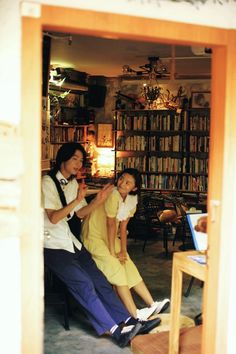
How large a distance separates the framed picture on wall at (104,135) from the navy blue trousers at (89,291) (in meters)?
5.19

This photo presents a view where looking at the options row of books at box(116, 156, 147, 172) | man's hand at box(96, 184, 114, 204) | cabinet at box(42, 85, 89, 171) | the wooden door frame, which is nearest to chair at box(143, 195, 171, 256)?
row of books at box(116, 156, 147, 172)

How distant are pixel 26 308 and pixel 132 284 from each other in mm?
2060

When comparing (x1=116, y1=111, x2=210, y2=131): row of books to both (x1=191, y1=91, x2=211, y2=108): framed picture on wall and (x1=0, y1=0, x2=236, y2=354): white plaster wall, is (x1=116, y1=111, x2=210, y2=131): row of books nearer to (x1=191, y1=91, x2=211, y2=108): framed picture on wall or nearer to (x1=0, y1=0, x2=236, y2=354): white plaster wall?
(x1=191, y1=91, x2=211, y2=108): framed picture on wall

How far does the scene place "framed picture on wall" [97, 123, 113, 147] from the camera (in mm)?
9008

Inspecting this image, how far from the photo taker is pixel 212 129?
265 cm

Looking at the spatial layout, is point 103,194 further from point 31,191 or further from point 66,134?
point 66,134

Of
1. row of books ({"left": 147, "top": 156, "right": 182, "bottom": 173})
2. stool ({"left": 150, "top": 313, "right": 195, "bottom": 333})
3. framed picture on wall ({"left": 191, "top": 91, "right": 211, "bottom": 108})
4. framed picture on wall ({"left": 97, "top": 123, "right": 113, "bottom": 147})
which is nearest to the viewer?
stool ({"left": 150, "top": 313, "right": 195, "bottom": 333})

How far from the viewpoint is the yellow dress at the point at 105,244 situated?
4105mm

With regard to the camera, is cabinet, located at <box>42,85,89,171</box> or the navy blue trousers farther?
cabinet, located at <box>42,85,89,171</box>

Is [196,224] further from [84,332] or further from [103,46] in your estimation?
[103,46]

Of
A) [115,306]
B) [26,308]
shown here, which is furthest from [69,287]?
[26,308]

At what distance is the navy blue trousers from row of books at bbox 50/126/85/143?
4499 millimetres

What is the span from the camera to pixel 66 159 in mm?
3955

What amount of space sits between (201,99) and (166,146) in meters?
0.97
